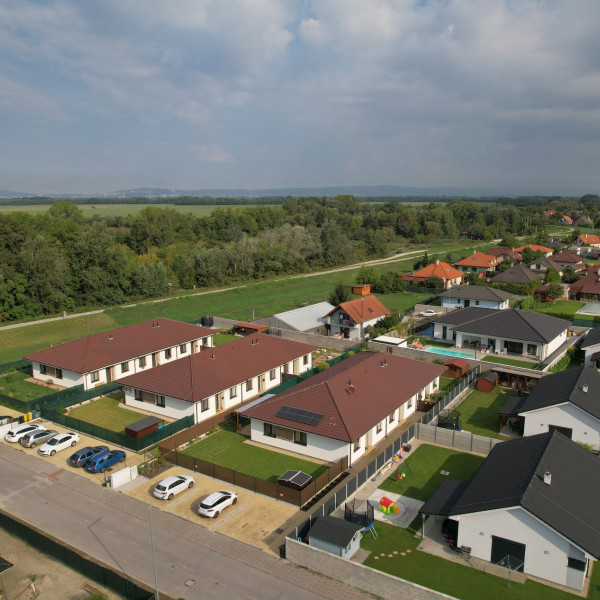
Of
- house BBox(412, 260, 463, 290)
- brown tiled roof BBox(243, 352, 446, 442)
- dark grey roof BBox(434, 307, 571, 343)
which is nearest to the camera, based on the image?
brown tiled roof BBox(243, 352, 446, 442)

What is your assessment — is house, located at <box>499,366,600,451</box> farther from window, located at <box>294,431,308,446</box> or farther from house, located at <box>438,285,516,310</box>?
house, located at <box>438,285,516,310</box>

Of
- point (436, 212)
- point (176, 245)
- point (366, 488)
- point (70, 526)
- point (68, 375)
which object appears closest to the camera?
point (70, 526)

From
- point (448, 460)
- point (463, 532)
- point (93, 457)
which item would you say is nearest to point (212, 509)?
point (93, 457)

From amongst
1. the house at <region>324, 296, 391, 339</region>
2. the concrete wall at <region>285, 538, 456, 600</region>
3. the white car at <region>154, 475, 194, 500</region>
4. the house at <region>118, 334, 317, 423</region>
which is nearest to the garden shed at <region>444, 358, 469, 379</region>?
the house at <region>118, 334, 317, 423</region>

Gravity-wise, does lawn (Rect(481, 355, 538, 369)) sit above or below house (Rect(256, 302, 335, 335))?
below

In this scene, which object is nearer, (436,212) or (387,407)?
(387,407)

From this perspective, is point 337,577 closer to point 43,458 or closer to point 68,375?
point 43,458

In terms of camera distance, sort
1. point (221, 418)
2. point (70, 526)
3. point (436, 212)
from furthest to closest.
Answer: point (436, 212)
point (221, 418)
point (70, 526)

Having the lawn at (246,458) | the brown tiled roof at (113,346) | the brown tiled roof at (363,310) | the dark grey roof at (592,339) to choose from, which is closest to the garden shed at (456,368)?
the dark grey roof at (592,339)
